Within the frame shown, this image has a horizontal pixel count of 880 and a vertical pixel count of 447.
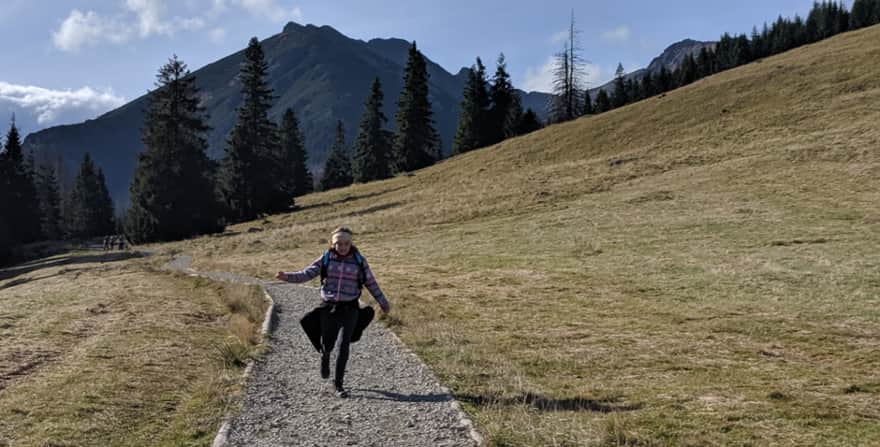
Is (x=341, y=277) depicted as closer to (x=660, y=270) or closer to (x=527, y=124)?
(x=660, y=270)

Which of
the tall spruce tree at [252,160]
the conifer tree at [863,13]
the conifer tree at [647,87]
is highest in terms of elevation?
the conifer tree at [863,13]

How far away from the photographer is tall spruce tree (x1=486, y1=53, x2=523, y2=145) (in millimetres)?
87375

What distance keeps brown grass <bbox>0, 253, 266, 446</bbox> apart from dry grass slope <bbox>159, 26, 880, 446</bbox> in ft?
12.3

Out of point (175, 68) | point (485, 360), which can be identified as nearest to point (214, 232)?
point (175, 68)

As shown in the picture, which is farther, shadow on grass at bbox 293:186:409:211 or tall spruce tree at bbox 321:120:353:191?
tall spruce tree at bbox 321:120:353:191

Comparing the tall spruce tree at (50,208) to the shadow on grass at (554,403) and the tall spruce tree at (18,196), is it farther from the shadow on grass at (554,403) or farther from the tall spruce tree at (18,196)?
the shadow on grass at (554,403)

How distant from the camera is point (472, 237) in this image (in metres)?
31.6

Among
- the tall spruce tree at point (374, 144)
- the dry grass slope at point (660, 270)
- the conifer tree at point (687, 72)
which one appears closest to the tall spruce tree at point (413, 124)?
the tall spruce tree at point (374, 144)

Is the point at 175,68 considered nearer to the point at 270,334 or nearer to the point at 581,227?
the point at 581,227

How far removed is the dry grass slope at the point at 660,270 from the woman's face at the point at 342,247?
2.69 m

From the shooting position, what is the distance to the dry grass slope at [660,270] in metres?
7.66

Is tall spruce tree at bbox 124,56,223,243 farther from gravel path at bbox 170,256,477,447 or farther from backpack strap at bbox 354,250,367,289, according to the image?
backpack strap at bbox 354,250,367,289

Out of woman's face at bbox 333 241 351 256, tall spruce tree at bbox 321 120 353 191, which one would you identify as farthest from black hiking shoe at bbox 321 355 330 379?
tall spruce tree at bbox 321 120 353 191

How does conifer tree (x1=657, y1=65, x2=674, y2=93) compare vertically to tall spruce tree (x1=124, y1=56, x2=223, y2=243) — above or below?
above
